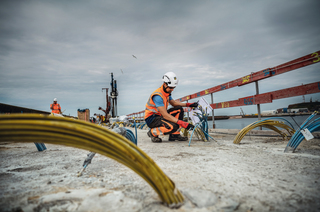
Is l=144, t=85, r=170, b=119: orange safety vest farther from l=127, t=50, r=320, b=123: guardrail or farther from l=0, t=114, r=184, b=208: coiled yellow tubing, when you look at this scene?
l=0, t=114, r=184, b=208: coiled yellow tubing

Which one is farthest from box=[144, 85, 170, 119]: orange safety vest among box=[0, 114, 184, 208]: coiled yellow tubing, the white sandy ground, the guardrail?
box=[0, 114, 184, 208]: coiled yellow tubing

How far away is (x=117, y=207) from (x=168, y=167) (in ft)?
2.82

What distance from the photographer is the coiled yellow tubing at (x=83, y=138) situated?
730 millimetres

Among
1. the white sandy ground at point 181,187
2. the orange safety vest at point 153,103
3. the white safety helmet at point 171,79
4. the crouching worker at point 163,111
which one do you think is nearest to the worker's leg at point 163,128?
the crouching worker at point 163,111

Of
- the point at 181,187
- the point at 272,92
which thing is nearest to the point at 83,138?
the point at 181,187

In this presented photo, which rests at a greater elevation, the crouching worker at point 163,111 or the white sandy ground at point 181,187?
the crouching worker at point 163,111

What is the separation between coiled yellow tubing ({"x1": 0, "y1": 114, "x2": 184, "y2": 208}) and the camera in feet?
2.39

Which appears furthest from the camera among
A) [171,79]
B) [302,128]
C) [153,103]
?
[153,103]

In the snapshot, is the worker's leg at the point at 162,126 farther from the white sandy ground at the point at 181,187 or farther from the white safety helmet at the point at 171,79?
the white sandy ground at the point at 181,187

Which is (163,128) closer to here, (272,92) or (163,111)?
(163,111)

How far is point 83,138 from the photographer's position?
834 millimetres

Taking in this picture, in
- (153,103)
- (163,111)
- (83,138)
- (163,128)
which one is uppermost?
(153,103)

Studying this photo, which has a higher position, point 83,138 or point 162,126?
point 83,138

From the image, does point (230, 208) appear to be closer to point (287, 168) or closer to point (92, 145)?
point (92, 145)
